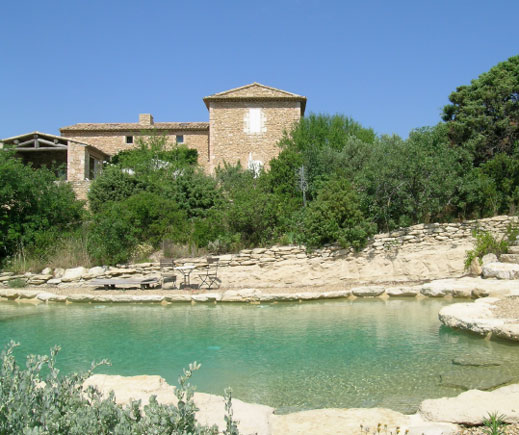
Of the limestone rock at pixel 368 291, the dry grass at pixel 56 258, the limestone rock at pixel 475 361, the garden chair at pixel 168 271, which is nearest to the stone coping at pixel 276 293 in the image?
the limestone rock at pixel 368 291

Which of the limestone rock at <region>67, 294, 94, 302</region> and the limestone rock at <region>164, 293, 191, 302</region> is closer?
the limestone rock at <region>164, 293, 191, 302</region>

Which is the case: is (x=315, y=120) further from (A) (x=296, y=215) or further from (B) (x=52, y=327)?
(B) (x=52, y=327)

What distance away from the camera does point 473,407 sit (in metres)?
4.00

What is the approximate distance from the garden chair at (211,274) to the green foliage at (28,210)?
5704mm

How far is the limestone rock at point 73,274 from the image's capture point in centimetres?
1470

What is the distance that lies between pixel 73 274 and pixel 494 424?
541 inches

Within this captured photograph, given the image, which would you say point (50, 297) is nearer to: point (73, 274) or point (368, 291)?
point (73, 274)

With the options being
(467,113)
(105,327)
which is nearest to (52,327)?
(105,327)

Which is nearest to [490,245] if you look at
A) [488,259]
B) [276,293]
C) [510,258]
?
[488,259]

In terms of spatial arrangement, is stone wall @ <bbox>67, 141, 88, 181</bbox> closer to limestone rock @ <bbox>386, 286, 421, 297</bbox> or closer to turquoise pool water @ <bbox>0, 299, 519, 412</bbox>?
turquoise pool water @ <bbox>0, 299, 519, 412</bbox>

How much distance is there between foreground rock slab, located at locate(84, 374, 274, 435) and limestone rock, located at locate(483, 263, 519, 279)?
8.89 meters

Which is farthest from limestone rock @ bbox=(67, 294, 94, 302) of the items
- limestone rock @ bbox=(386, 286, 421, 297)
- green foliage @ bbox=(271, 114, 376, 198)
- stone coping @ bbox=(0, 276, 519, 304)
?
green foliage @ bbox=(271, 114, 376, 198)

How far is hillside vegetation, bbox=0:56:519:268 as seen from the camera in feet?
48.0

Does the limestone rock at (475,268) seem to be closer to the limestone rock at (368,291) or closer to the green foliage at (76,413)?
the limestone rock at (368,291)
